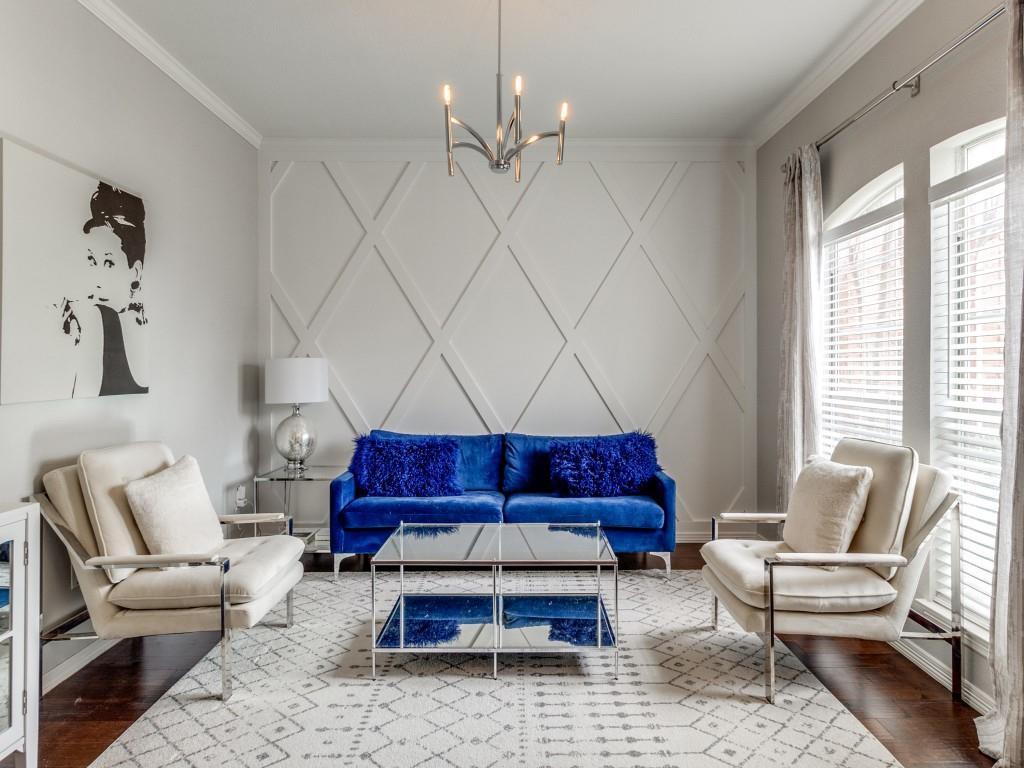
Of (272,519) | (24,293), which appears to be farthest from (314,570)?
(24,293)

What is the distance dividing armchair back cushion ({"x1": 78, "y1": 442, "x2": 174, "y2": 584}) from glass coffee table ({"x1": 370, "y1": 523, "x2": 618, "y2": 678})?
0.99 metres

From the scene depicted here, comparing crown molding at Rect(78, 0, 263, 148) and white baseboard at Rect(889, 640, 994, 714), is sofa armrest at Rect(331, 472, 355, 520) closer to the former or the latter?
crown molding at Rect(78, 0, 263, 148)

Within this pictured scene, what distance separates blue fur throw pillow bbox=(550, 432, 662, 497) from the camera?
441 centimetres

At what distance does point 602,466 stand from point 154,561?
272 cm

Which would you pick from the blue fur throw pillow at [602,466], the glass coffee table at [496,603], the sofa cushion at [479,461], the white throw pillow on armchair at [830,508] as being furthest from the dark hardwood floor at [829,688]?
the sofa cushion at [479,461]

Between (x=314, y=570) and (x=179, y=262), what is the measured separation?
209cm

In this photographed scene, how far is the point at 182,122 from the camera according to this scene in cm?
391

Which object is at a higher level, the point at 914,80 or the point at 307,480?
the point at 914,80

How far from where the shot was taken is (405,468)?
4.43m

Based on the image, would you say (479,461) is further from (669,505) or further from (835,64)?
(835,64)

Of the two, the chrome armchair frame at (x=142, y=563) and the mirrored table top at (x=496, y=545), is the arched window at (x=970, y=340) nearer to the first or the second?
the mirrored table top at (x=496, y=545)

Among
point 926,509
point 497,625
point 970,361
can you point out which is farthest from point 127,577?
point 970,361

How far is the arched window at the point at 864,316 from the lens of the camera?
11.0ft

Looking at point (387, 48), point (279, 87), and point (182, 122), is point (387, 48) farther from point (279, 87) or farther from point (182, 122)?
point (182, 122)
